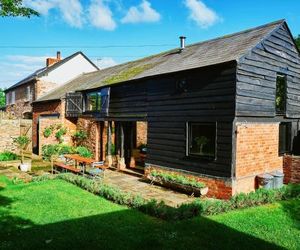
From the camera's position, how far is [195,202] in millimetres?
8961

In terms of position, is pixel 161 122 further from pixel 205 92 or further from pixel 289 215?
pixel 289 215

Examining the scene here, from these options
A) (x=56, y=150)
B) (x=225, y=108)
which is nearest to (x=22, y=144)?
(x=56, y=150)

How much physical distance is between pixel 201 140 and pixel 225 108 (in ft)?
5.63

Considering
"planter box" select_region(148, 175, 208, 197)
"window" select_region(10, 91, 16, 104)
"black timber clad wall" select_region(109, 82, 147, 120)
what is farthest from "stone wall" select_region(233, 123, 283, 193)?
"window" select_region(10, 91, 16, 104)

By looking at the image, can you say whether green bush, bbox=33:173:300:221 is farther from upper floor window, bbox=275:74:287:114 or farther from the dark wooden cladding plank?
upper floor window, bbox=275:74:287:114

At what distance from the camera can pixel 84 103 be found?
20328 millimetres

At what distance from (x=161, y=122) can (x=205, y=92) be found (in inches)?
110

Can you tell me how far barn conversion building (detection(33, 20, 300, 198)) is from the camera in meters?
10.7

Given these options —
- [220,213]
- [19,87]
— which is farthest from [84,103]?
[19,87]

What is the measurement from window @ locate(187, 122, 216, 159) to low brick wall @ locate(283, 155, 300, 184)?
4037 mm

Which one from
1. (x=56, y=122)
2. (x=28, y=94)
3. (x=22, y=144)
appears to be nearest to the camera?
(x=22, y=144)

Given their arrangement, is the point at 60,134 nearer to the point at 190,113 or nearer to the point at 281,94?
the point at 190,113

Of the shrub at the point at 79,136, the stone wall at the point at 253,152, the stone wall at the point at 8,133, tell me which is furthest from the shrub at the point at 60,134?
the stone wall at the point at 253,152

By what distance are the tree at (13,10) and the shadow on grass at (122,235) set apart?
5.65m
